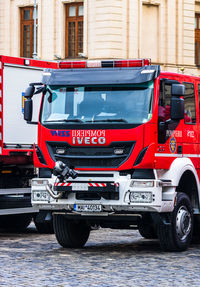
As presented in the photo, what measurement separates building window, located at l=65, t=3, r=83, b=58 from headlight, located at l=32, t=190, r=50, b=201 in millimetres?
25638

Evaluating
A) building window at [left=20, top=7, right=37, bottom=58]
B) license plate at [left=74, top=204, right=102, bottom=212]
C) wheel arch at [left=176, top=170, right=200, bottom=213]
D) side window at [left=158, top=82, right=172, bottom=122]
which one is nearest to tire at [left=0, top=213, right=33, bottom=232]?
wheel arch at [left=176, top=170, right=200, bottom=213]

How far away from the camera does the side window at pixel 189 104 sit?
14.2 meters

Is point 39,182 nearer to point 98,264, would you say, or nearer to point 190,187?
point 98,264

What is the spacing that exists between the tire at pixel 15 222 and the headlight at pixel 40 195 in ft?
13.6

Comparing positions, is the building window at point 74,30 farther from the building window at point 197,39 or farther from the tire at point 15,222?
the tire at point 15,222

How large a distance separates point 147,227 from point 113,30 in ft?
79.2

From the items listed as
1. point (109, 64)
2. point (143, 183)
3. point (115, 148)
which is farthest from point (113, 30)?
point (143, 183)

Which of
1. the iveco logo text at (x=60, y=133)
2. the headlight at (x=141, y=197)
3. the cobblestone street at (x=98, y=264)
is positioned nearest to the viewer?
the cobblestone street at (x=98, y=264)

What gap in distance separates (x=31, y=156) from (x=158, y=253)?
4.22 m

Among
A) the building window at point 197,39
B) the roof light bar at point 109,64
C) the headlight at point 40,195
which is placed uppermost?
the building window at point 197,39

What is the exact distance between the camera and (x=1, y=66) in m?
16.6

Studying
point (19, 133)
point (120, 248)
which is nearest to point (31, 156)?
point (19, 133)

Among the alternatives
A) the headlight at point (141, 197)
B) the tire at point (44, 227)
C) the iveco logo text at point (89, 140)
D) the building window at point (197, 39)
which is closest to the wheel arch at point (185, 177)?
the headlight at point (141, 197)

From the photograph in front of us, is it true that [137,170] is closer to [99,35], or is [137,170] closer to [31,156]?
[31,156]
